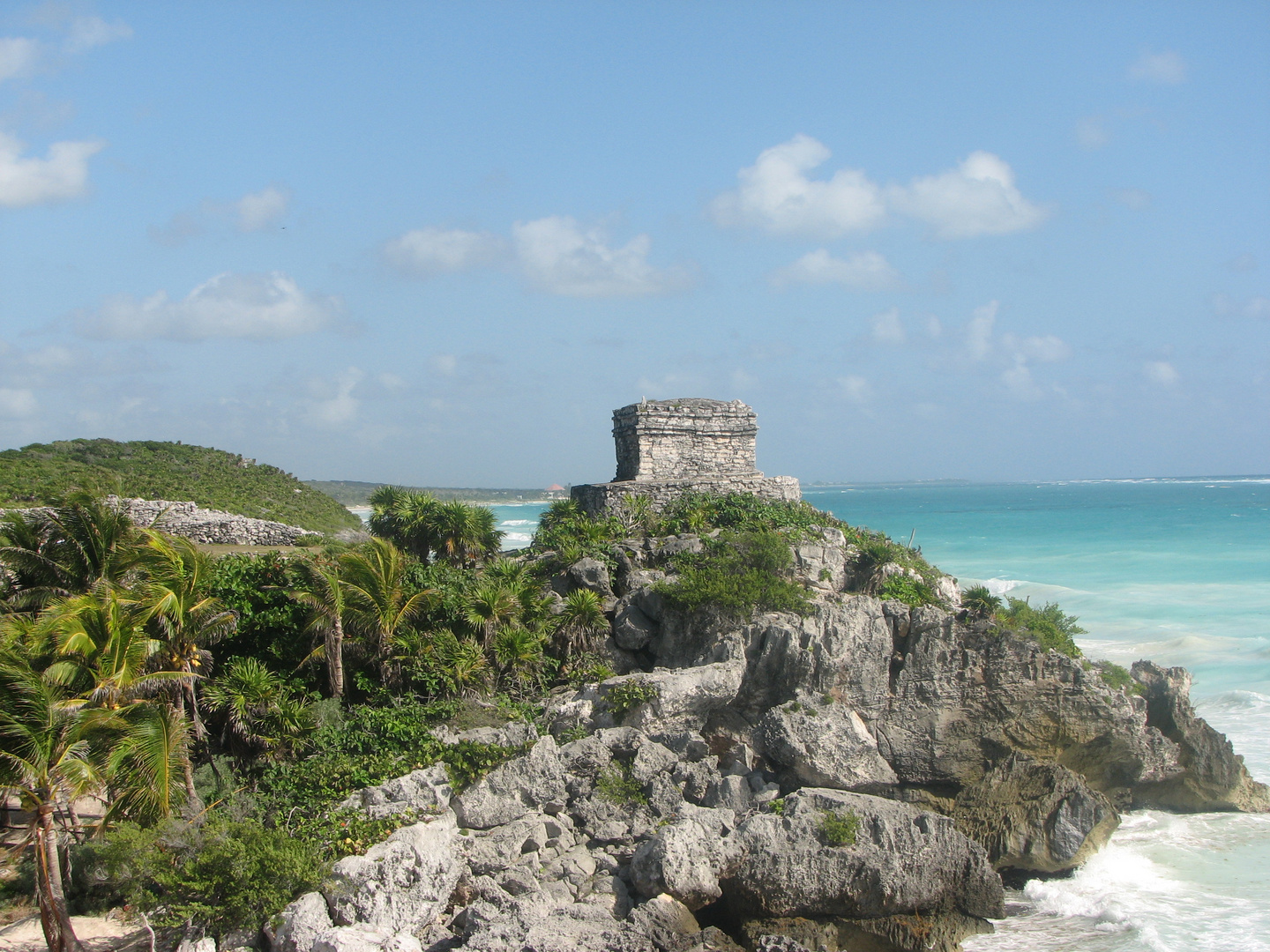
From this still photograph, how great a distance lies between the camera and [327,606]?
40.4 ft

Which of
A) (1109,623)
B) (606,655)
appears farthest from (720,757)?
(1109,623)

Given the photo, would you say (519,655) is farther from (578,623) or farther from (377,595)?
(377,595)

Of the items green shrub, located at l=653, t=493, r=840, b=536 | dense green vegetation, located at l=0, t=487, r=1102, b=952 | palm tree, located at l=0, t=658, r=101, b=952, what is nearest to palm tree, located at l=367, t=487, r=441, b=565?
dense green vegetation, located at l=0, t=487, r=1102, b=952

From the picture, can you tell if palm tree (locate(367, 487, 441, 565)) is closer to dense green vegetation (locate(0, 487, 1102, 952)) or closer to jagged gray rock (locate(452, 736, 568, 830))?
dense green vegetation (locate(0, 487, 1102, 952))

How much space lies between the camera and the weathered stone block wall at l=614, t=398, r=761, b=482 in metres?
19.2

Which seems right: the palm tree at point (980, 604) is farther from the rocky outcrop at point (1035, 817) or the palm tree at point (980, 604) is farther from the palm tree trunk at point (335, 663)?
the palm tree trunk at point (335, 663)

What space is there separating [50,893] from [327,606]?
4.80 meters

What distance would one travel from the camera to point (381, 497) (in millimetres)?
16812

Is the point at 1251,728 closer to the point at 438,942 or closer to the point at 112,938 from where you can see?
the point at 438,942

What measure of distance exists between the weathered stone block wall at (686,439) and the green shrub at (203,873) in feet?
36.9

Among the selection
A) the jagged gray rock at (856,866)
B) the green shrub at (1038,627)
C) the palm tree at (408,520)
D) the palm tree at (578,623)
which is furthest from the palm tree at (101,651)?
the green shrub at (1038,627)

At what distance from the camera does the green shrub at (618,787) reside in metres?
11.5

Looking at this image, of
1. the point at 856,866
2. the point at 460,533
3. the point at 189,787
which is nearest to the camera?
the point at 189,787

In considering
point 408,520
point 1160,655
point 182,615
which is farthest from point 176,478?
point 1160,655
